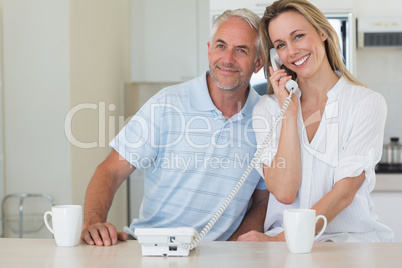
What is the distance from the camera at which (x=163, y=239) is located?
4.07ft

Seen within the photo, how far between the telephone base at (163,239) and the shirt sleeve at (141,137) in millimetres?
807

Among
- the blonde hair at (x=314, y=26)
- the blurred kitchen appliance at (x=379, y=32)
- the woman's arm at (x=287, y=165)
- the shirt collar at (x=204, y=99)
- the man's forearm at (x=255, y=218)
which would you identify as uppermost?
the blurred kitchen appliance at (x=379, y=32)

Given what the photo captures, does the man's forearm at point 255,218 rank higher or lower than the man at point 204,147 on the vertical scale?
lower

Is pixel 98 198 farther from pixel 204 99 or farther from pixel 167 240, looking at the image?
pixel 167 240

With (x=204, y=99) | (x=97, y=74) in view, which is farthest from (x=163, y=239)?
(x=97, y=74)

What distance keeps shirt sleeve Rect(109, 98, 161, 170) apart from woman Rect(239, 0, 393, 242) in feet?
1.27

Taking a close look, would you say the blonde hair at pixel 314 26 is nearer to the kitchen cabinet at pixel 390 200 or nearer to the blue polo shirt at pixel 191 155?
the blue polo shirt at pixel 191 155

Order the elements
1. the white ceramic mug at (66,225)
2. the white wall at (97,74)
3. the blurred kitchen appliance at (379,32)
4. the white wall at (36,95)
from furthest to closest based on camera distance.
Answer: the blurred kitchen appliance at (379,32), the white wall at (97,74), the white wall at (36,95), the white ceramic mug at (66,225)

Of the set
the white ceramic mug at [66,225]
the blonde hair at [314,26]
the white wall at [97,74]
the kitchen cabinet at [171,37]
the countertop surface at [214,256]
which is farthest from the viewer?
the kitchen cabinet at [171,37]

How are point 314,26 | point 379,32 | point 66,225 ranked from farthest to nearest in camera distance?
1. point 379,32
2. point 314,26
3. point 66,225

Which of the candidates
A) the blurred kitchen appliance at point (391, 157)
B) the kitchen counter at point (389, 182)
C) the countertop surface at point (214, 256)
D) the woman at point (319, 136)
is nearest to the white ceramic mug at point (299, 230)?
the countertop surface at point (214, 256)

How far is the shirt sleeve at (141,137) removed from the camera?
2.04 metres

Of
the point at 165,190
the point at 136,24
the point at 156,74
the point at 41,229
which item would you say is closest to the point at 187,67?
the point at 156,74

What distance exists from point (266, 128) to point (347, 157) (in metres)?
0.30
